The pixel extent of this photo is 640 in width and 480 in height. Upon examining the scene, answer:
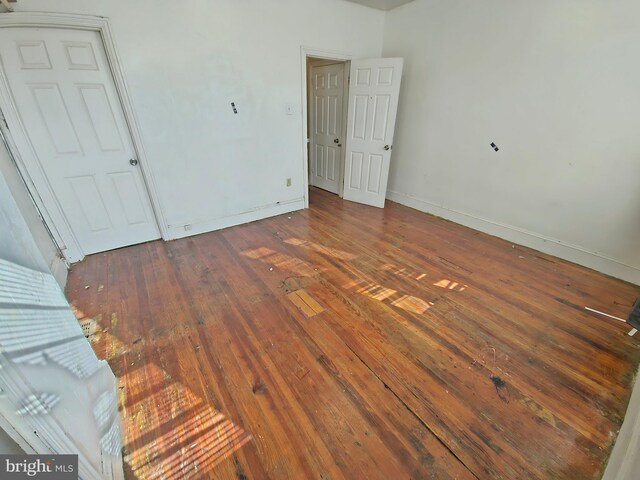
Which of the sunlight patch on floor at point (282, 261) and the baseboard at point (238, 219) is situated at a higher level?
A: the baseboard at point (238, 219)

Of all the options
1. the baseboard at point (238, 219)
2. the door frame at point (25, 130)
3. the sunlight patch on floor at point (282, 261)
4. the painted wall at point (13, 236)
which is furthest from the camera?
the baseboard at point (238, 219)

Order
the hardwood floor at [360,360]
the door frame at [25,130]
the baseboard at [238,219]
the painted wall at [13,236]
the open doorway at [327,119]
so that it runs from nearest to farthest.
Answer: the painted wall at [13,236] → the hardwood floor at [360,360] → the door frame at [25,130] → the baseboard at [238,219] → the open doorway at [327,119]

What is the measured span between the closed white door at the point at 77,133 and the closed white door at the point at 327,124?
293cm

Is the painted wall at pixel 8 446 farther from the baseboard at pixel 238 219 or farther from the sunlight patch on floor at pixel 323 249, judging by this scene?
the baseboard at pixel 238 219

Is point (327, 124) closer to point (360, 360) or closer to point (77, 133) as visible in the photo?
point (77, 133)

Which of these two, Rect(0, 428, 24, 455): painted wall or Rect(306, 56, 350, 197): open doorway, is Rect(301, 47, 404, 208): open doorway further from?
Rect(0, 428, 24, 455): painted wall

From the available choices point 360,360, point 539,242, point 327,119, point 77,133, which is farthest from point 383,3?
point 360,360

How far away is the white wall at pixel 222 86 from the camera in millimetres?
2641

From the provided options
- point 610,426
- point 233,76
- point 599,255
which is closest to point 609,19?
point 599,255

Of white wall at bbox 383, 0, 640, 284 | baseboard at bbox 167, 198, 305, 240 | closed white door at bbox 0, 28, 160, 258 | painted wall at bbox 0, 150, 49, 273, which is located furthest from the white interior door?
painted wall at bbox 0, 150, 49, 273

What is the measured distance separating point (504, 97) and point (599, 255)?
74.6 inches

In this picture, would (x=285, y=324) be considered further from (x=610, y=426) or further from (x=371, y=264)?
(x=610, y=426)

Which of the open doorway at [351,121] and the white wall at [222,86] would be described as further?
the open doorway at [351,121]

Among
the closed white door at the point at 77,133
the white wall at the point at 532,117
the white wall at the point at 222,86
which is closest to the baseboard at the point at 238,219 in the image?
the white wall at the point at 222,86
